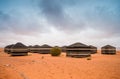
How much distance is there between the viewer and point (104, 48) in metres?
55.4

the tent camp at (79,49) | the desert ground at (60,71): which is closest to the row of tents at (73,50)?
the tent camp at (79,49)

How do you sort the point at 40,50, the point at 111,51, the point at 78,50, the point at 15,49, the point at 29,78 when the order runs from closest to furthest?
the point at 29,78 < the point at 78,50 < the point at 15,49 < the point at 111,51 < the point at 40,50

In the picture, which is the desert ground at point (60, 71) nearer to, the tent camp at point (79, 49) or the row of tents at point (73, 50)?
the tent camp at point (79, 49)

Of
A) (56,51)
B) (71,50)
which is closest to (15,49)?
(56,51)

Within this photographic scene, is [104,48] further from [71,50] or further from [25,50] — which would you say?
[25,50]

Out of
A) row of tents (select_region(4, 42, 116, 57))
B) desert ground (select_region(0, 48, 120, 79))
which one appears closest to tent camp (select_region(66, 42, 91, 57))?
row of tents (select_region(4, 42, 116, 57))

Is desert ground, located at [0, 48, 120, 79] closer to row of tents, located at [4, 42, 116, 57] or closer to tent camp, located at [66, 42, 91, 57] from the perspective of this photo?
tent camp, located at [66, 42, 91, 57]

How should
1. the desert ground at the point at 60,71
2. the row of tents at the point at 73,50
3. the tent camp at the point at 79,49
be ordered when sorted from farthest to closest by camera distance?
the row of tents at the point at 73,50 < the tent camp at the point at 79,49 < the desert ground at the point at 60,71

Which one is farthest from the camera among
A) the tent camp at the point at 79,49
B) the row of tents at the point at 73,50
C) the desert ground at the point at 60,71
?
the row of tents at the point at 73,50

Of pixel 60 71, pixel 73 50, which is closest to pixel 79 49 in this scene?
pixel 73 50

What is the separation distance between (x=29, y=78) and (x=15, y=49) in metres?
29.4

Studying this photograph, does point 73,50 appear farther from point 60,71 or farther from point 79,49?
point 60,71

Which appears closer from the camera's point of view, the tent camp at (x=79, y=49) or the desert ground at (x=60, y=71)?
the desert ground at (x=60, y=71)

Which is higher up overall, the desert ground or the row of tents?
the row of tents
